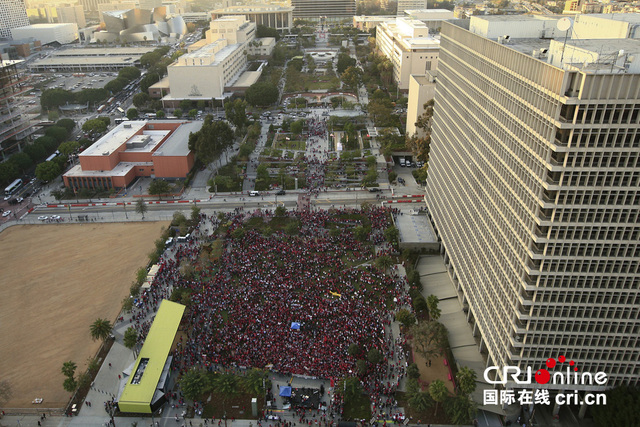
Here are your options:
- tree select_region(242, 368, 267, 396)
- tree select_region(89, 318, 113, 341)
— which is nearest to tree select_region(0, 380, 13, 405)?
tree select_region(89, 318, 113, 341)

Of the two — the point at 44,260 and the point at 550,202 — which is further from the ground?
the point at 550,202

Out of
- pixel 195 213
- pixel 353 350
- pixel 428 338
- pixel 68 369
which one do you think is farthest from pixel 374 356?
pixel 195 213

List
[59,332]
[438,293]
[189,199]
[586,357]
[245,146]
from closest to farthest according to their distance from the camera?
[586,357]
[59,332]
[438,293]
[189,199]
[245,146]

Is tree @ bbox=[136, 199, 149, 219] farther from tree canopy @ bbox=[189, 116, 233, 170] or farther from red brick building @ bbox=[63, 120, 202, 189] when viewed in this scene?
tree canopy @ bbox=[189, 116, 233, 170]

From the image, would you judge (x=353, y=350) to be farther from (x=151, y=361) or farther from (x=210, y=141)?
(x=210, y=141)

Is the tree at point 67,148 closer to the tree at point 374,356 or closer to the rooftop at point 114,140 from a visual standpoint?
the rooftop at point 114,140

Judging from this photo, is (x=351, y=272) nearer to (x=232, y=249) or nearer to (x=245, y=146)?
(x=232, y=249)

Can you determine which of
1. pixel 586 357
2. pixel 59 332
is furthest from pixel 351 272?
pixel 59 332
